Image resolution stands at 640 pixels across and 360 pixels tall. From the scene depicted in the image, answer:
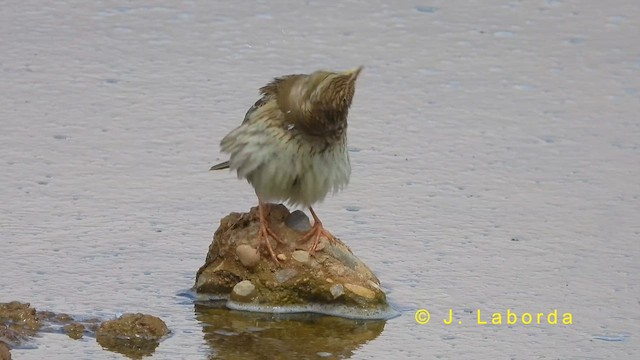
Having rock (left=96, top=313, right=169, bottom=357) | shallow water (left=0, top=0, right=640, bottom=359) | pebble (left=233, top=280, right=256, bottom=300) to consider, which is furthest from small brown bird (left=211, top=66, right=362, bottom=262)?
rock (left=96, top=313, right=169, bottom=357)

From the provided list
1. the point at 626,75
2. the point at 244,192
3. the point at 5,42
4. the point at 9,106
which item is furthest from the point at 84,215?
the point at 626,75

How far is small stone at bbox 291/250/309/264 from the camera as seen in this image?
713cm

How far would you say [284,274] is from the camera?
23.3 ft

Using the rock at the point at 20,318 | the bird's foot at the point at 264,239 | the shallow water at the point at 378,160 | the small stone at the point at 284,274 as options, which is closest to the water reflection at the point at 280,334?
the shallow water at the point at 378,160

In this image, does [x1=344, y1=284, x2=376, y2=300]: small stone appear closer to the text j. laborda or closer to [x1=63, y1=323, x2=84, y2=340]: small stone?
the text j. laborda

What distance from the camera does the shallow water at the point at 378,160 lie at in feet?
23.3

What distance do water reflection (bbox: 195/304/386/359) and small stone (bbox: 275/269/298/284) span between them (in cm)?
16

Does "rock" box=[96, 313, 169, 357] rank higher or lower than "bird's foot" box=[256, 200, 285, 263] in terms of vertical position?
lower

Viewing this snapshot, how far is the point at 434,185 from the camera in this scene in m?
8.54

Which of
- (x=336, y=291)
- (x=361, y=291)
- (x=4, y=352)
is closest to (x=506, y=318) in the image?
(x=361, y=291)

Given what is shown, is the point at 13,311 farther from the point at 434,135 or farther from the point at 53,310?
the point at 434,135

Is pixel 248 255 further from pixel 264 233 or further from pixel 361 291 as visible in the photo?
pixel 361 291

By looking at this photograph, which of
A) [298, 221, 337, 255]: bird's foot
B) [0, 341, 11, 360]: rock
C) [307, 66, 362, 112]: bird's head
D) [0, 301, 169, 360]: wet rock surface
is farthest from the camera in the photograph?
[298, 221, 337, 255]: bird's foot

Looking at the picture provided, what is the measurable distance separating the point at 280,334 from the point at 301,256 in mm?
459
